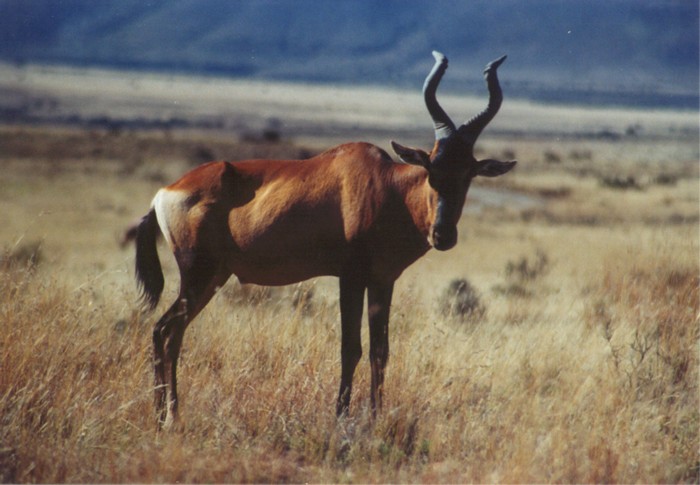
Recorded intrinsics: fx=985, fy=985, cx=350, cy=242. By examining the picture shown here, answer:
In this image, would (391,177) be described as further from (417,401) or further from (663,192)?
(663,192)

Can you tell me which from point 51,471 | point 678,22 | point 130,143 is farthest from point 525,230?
point 678,22

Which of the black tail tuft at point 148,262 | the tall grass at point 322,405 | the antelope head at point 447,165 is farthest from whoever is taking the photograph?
the black tail tuft at point 148,262

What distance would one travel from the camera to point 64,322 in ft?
27.1

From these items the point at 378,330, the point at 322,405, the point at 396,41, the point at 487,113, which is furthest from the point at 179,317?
the point at 396,41

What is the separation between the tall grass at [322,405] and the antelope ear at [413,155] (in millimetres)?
1614

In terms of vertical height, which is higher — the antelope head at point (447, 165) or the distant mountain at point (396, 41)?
the distant mountain at point (396, 41)

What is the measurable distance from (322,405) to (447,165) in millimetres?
1986

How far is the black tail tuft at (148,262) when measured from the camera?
795cm

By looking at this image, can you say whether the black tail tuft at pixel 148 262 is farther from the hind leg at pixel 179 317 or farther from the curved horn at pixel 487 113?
the curved horn at pixel 487 113

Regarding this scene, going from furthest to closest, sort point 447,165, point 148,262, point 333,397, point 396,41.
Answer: point 396,41, point 148,262, point 333,397, point 447,165

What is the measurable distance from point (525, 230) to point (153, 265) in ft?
74.2

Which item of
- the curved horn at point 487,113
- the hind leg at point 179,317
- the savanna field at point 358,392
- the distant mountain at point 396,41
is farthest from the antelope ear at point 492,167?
the distant mountain at point 396,41

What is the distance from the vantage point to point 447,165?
23.1 feet

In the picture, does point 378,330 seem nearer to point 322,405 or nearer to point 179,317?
point 322,405
